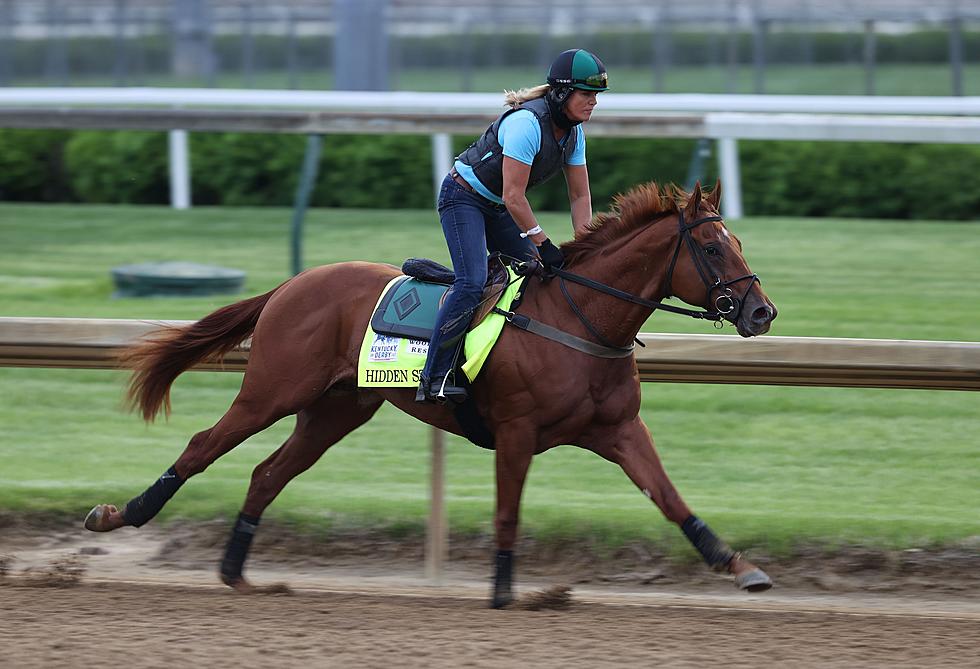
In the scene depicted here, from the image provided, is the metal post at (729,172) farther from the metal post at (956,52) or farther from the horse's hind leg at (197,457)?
the horse's hind leg at (197,457)

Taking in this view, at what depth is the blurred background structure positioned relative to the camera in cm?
1427

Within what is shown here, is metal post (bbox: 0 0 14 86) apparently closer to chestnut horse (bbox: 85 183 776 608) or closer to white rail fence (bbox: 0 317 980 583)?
white rail fence (bbox: 0 317 980 583)

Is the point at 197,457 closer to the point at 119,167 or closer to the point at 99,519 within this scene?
the point at 99,519

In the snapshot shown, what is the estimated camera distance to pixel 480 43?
16109 millimetres

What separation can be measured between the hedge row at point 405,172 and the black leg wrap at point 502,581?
615 centimetres

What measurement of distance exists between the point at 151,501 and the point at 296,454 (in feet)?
2.10

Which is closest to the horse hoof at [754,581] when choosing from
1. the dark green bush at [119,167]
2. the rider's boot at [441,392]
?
the rider's boot at [441,392]

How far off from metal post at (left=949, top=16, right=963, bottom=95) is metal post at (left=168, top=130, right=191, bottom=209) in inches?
310

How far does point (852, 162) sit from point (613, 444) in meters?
6.37

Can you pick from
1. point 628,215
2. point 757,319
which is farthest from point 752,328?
point 628,215

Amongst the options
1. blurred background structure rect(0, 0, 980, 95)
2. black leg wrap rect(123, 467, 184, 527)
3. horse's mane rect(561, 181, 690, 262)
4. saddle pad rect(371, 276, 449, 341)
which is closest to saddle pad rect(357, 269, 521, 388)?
saddle pad rect(371, 276, 449, 341)

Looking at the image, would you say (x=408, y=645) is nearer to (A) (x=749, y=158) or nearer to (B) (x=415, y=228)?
(B) (x=415, y=228)

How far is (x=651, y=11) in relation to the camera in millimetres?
15562

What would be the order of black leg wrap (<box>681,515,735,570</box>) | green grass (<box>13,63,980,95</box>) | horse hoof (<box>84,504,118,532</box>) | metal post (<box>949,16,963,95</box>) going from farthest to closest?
green grass (<box>13,63,980,95</box>)
metal post (<box>949,16,963,95</box>)
horse hoof (<box>84,504,118,532</box>)
black leg wrap (<box>681,515,735,570</box>)
